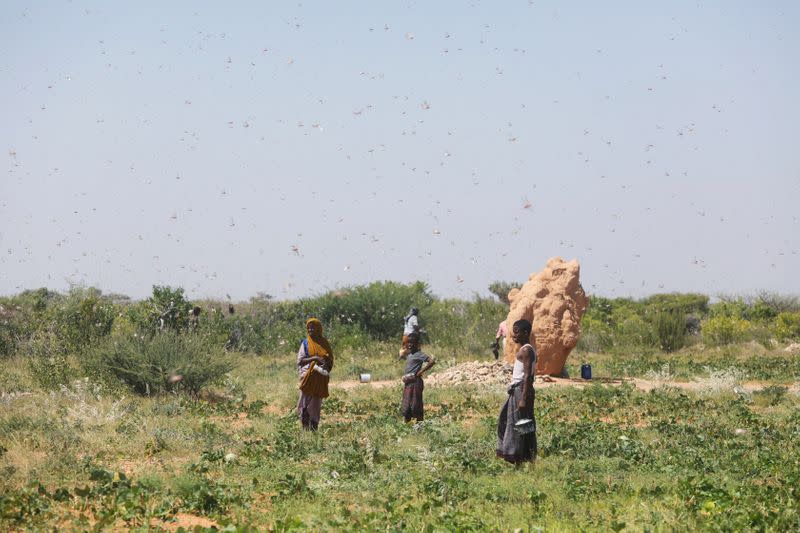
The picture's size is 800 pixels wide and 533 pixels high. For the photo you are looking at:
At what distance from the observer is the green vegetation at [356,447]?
8.05 m

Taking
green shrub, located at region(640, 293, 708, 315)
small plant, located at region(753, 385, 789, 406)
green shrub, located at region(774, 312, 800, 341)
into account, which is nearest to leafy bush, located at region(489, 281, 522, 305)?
green shrub, located at region(640, 293, 708, 315)

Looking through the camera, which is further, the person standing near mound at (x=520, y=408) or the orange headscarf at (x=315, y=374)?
the orange headscarf at (x=315, y=374)

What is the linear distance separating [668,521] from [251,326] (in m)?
25.7

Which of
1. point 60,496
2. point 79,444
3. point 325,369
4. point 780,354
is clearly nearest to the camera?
point 60,496

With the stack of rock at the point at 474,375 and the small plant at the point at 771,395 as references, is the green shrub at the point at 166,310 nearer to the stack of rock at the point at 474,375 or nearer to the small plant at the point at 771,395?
the stack of rock at the point at 474,375

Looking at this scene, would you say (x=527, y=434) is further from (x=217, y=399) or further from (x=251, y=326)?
(x=251, y=326)

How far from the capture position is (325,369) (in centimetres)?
1298

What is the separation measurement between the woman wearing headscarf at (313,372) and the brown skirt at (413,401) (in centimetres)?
153

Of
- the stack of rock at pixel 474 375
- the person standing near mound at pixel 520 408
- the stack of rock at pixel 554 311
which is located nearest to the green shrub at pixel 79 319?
the stack of rock at pixel 474 375

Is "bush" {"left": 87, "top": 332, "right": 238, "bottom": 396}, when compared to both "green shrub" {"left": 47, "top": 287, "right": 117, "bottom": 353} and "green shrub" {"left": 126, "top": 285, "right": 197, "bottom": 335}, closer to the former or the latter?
"green shrub" {"left": 47, "top": 287, "right": 117, "bottom": 353}

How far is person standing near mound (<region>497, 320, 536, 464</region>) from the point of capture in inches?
409

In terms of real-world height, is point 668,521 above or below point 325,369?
below

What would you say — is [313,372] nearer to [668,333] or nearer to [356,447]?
[356,447]

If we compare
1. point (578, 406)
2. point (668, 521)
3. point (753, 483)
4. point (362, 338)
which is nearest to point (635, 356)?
point (362, 338)
